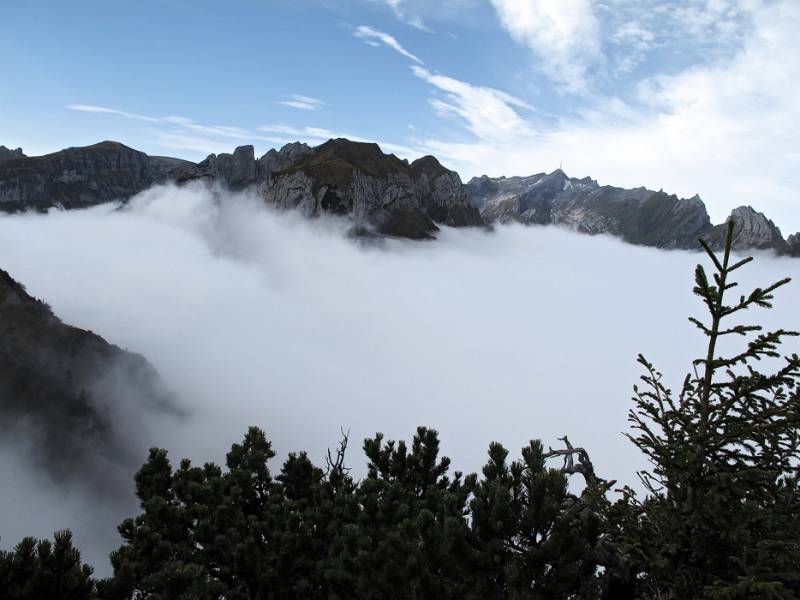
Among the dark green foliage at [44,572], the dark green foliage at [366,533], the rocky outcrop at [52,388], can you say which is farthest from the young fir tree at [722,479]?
the rocky outcrop at [52,388]

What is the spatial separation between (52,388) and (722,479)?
132 meters

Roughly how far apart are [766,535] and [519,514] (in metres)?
5.04

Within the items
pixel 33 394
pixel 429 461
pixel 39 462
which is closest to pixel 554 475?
pixel 429 461

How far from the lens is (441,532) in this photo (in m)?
10.9

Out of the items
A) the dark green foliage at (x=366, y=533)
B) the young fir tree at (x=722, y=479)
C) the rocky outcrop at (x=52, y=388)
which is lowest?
the rocky outcrop at (x=52, y=388)

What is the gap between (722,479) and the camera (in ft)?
28.5

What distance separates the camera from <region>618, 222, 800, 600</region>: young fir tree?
8711 millimetres

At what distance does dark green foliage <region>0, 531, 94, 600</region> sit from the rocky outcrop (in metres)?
121

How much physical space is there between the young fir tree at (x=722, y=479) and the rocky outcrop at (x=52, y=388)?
128 metres

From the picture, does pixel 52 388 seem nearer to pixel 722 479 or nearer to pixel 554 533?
pixel 554 533

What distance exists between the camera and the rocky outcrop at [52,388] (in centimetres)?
10244

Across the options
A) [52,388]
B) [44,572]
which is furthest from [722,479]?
[52,388]

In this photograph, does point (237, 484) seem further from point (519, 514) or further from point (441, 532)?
point (519, 514)

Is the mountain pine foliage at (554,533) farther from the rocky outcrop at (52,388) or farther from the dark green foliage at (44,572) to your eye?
the rocky outcrop at (52,388)
